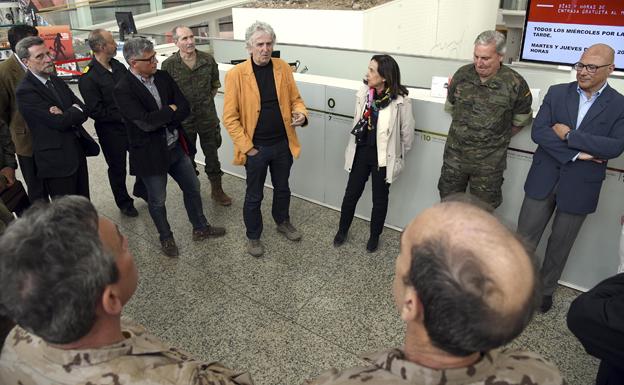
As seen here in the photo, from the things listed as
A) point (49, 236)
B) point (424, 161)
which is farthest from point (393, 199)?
point (49, 236)

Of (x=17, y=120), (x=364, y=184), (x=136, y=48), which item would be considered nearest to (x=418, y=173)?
(x=364, y=184)

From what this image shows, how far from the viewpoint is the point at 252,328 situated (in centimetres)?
232

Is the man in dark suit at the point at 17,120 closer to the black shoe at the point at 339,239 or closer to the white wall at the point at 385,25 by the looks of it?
the black shoe at the point at 339,239

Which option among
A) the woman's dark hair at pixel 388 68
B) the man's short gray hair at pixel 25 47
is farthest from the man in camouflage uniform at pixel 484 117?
the man's short gray hair at pixel 25 47

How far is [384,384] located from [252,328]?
163 cm

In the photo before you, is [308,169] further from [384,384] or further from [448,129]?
[384,384]

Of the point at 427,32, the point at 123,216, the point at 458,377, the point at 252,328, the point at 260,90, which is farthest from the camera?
the point at 427,32

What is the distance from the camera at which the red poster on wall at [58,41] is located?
19.3 feet

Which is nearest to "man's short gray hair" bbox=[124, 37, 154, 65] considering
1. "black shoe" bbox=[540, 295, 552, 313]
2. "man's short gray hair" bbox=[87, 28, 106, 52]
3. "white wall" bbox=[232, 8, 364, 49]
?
"man's short gray hair" bbox=[87, 28, 106, 52]

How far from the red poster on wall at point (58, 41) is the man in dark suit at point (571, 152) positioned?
6.20 meters

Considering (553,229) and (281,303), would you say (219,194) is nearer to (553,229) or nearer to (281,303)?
(281,303)

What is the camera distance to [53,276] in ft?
2.66

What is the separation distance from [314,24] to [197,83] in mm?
4194

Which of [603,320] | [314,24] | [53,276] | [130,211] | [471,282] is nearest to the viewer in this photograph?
[471,282]
